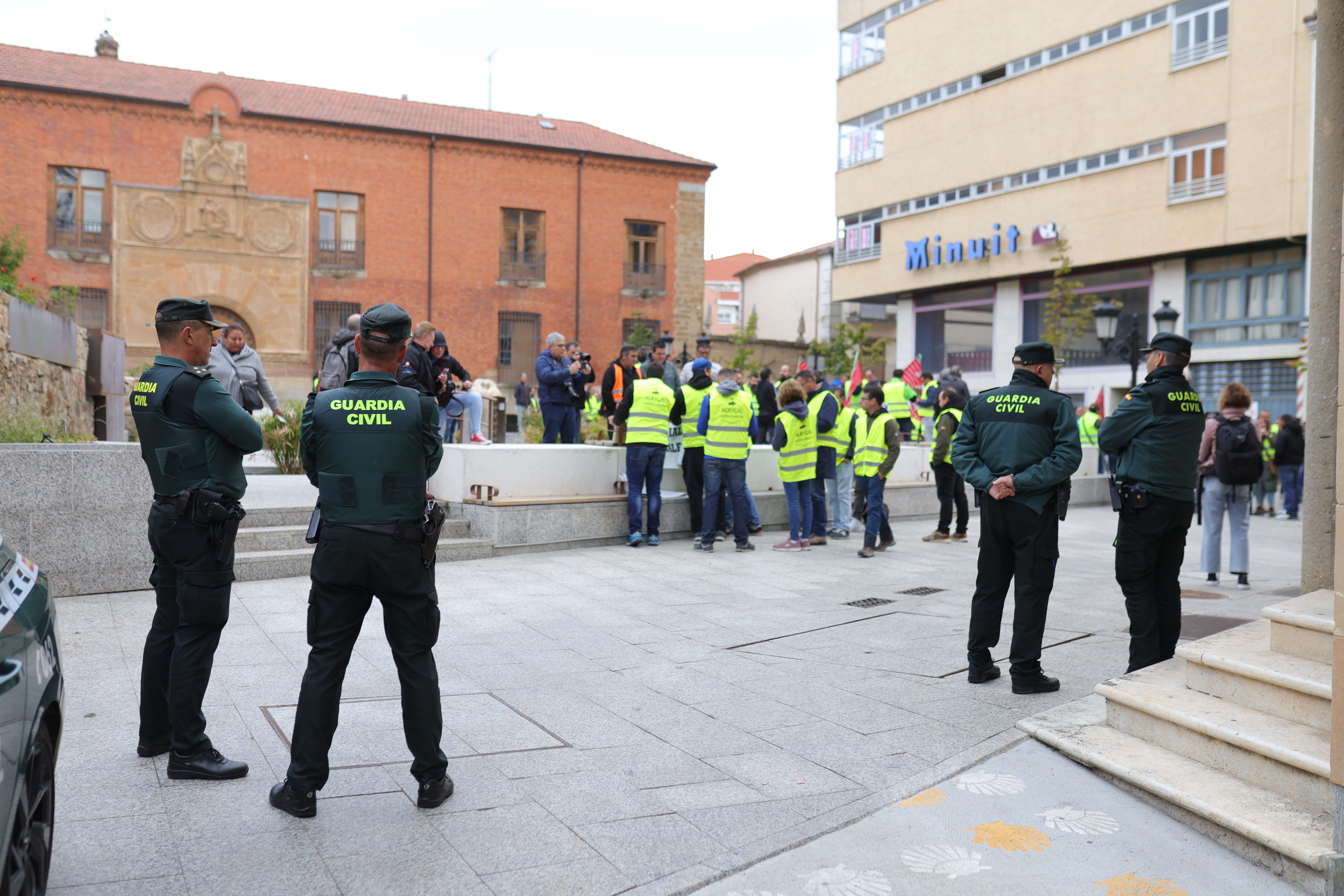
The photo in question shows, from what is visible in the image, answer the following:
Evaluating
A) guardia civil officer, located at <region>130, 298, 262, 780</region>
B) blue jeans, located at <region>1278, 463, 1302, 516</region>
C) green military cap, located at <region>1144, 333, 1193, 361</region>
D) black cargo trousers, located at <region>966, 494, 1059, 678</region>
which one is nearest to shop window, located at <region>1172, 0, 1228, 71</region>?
blue jeans, located at <region>1278, 463, 1302, 516</region>

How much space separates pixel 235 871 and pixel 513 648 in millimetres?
3383

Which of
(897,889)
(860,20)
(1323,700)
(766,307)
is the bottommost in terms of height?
(897,889)

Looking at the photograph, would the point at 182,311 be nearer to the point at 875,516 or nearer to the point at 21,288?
the point at 875,516

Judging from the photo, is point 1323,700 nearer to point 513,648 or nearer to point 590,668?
point 590,668

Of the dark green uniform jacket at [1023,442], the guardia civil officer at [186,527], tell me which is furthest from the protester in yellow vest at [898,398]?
the guardia civil officer at [186,527]

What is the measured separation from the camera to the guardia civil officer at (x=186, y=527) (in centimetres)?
435

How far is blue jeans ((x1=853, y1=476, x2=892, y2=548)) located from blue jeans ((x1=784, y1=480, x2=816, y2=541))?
2.25 feet

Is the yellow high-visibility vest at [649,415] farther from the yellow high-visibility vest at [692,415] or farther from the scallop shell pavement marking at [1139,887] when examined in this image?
the scallop shell pavement marking at [1139,887]

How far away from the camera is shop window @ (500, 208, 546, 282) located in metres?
38.0

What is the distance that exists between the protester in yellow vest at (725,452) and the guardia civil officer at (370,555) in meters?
7.43

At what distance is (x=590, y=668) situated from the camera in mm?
6402

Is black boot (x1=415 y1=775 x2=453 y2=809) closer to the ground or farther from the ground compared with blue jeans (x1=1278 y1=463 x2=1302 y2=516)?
closer to the ground

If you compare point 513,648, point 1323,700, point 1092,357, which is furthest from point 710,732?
point 1092,357

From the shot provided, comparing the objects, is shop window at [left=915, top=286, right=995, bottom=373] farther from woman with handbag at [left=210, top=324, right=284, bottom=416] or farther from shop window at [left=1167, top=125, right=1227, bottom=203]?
woman with handbag at [left=210, top=324, right=284, bottom=416]
